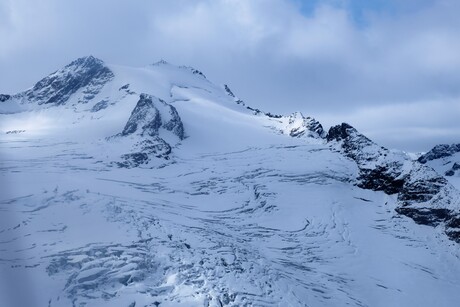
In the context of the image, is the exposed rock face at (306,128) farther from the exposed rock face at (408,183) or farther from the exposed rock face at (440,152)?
the exposed rock face at (440,152)

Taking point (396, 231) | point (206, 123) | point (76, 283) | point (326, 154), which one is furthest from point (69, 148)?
point (396, 231)

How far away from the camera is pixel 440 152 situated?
367ft

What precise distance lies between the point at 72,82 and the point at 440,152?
78671mm

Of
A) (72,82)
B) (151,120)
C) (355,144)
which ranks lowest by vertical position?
(151,120)

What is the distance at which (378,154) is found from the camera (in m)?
53.8

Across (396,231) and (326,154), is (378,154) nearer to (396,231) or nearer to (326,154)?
(326,154)

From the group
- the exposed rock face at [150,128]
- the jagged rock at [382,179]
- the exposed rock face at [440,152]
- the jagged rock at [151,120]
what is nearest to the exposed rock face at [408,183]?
the jagged rock at [382,179]

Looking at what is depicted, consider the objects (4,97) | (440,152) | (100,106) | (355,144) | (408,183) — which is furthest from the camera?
(440,152)

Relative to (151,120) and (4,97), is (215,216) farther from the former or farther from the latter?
(4,97)

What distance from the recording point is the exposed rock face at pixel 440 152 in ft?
363

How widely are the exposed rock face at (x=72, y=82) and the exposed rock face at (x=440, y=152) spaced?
69.7 meters

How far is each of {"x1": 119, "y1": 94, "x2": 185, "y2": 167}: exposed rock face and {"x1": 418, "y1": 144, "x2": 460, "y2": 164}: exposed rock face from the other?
65963 mm

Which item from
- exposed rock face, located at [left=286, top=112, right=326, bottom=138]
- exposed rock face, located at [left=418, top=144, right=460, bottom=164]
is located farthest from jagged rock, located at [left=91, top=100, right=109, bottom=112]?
exposed rock face, located at [left=418, top=144, right=460, bottom=164]

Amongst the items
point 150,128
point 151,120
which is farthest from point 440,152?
point 150,128
